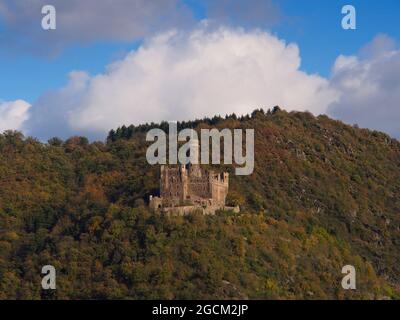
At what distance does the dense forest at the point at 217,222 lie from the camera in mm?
112500

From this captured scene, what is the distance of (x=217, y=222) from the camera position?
117188mm

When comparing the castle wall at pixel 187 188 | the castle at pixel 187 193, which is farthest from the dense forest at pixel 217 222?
the castle wall at pixel 187 188

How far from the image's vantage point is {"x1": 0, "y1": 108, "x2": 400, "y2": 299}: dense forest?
112 meters

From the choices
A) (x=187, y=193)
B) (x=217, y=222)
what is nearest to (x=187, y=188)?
(x=187, y=193)

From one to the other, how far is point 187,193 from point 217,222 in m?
4.17

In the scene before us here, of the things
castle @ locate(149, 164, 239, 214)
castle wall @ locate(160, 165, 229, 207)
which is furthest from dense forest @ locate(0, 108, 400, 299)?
castle wall @ locate(160, 165, 229, 207)

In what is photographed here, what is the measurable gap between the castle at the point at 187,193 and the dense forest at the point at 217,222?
1203 millimetres

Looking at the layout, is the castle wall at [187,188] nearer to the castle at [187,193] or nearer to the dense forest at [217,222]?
the castle at [187,193]

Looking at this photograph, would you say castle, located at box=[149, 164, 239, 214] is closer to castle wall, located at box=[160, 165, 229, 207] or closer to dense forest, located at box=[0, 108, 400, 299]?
castle wall, located at box=[160, 165, 229, 207]

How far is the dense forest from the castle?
1.20m

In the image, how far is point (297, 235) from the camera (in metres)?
128

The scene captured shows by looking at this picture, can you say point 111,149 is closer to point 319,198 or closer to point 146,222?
point 319,198
